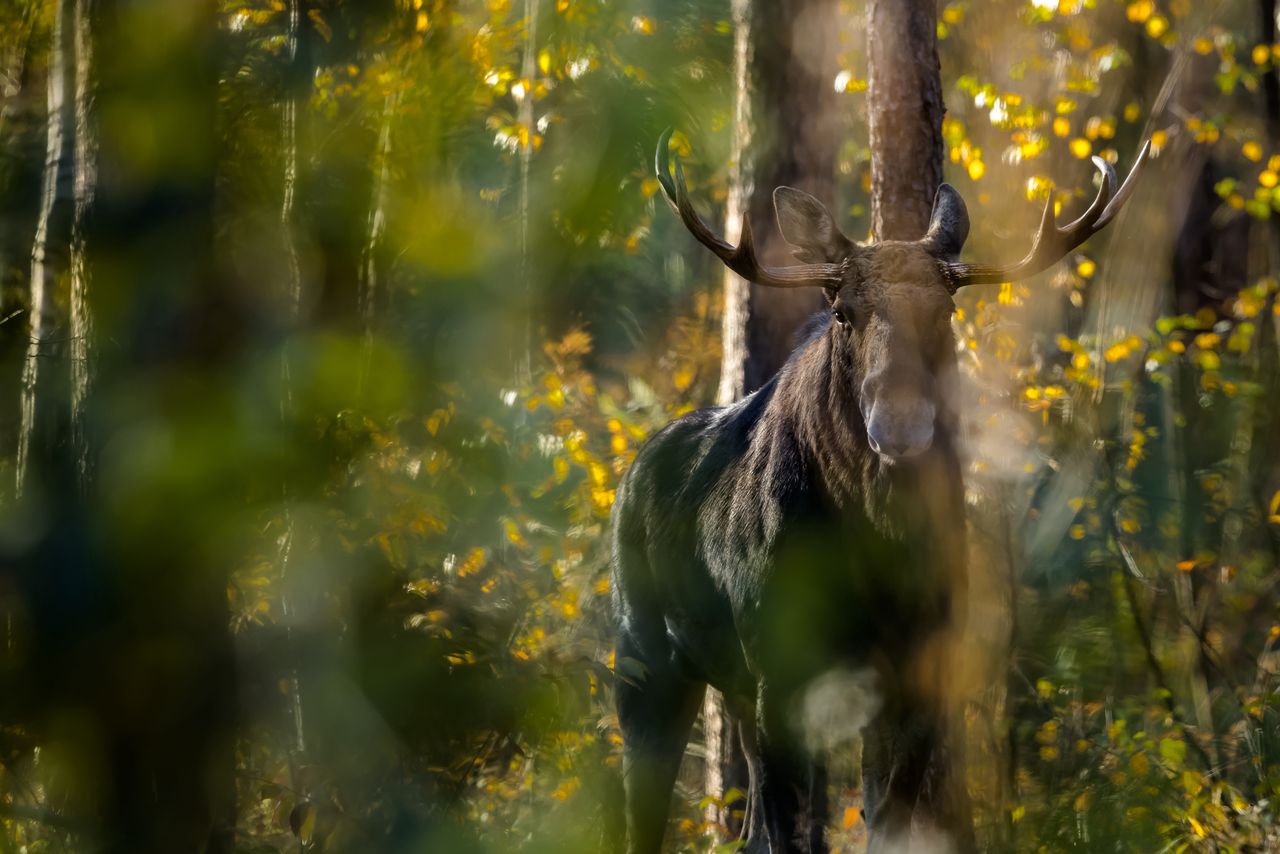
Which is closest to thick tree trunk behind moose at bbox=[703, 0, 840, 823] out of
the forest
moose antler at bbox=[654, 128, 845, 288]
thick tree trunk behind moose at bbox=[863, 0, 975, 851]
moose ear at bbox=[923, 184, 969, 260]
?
thick tree trunk behind moose at bbox=[863, 0, 975, 851]

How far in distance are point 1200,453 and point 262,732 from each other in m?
10.2

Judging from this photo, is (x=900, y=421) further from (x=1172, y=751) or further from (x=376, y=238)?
(x=376, y=238)

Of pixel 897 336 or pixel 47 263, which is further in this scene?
pixel 897 336

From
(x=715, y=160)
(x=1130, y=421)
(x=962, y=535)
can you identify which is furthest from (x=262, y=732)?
(x=1130, y=421)

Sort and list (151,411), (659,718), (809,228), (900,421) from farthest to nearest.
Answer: (659,718), (809,228), (900,421), (151,411)

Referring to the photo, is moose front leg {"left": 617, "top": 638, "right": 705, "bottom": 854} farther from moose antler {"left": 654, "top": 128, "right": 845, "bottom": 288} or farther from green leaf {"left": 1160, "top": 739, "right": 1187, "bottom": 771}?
green leaf {"left": 1160, "top": 739, "right": 1187, "bottom": 771}

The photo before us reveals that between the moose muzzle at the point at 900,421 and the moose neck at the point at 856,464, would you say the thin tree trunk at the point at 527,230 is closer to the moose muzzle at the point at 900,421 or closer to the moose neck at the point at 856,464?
the moose muzzle at the point at 900,421

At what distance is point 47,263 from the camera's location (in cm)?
112

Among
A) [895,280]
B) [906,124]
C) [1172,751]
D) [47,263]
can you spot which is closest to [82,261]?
[47,263]

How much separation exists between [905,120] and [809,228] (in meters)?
1.90

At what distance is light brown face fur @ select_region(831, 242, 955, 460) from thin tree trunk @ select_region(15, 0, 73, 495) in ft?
11.3

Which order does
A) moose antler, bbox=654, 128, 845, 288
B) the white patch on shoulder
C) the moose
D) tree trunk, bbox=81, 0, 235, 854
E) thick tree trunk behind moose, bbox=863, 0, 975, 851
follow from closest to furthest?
tree trunk, bbox=81, 0, 235, 854 → the moose → the white patch on shoulder → moose antler, bbox=654, 128, 845, 288 → thick tree trunk behind moose, bbox=863, 0, 975, 851

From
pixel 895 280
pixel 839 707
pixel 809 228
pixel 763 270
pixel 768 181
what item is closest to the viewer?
pixel 895 280

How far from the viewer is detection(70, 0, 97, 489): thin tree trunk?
3.52 ft
